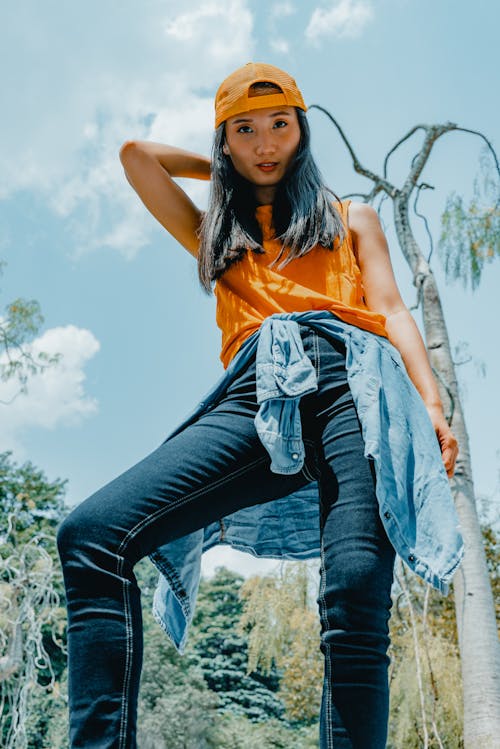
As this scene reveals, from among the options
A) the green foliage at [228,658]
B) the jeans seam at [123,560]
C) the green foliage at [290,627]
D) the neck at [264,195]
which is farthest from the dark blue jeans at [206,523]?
the green foliage at [228,658]

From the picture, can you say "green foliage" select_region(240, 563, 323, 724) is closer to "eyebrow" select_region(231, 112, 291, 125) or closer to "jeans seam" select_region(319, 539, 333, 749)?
"eyebrow" select_region(231, 112, 291, 125)

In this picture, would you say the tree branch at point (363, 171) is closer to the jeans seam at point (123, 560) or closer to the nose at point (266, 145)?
the nose at point (266, 145)

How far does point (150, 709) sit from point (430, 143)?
418 inches

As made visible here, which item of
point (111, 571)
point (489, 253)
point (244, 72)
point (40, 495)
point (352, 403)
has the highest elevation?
point (40, 495)

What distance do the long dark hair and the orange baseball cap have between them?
0.04 metres

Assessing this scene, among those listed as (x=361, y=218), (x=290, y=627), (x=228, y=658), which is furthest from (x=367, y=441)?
(x=228, y=658)

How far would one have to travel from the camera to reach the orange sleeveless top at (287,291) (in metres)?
1.31

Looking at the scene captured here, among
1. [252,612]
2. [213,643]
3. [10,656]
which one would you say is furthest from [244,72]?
[213,643]

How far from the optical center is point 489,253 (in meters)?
6.11

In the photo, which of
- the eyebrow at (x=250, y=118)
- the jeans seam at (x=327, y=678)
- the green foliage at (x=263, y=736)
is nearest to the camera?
the jeans seam at (x=327, y=678)

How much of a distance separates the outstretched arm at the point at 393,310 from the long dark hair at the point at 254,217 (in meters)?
0.07

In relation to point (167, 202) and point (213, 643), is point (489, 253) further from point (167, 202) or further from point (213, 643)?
point (213, 643)

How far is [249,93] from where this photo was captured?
1.39 metres

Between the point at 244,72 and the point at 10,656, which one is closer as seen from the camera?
the point at 244,72
